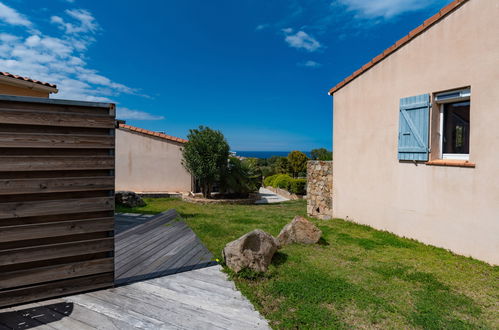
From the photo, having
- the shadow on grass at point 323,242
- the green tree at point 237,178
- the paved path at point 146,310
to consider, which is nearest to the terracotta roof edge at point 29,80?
the paved path at point 146,310

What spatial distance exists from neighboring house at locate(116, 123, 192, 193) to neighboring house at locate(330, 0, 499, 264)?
10925mm

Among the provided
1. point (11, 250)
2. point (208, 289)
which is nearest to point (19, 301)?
point (11, 250)

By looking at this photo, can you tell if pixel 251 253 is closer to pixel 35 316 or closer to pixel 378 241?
pixel 35 316

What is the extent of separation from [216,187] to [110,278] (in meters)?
12.8

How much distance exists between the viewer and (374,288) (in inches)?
147

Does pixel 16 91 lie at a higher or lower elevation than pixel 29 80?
lower

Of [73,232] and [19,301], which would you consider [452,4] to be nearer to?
[73,232]

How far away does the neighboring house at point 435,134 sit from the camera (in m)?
4.77

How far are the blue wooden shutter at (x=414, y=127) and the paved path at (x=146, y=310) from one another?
506cm

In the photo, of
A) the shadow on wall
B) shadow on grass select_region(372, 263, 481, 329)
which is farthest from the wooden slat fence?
shadow on grass select_region(372, 263, 481, 329)

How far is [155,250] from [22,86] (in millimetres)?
8019

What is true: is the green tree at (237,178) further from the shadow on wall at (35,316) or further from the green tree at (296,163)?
the green tree at (296,163)

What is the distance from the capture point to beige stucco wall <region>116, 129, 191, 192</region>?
50.9ft

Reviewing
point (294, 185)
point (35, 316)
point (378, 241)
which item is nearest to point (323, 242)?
point (378, 241)
